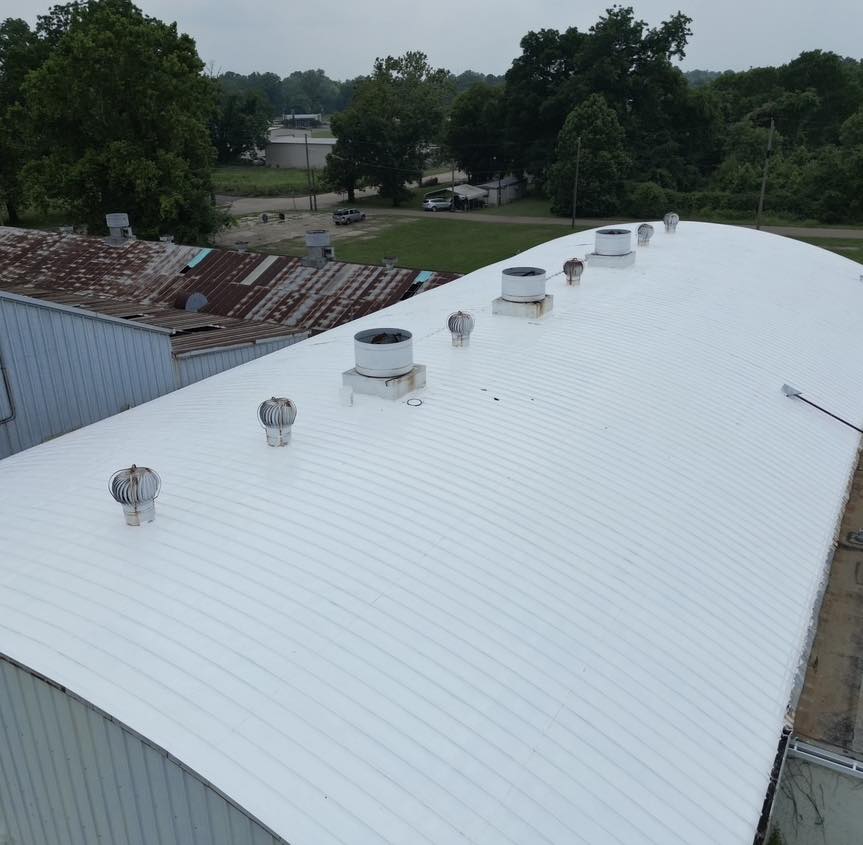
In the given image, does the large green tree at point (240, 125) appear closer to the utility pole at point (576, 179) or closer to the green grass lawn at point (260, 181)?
the green grass lawn at point (260, 181)

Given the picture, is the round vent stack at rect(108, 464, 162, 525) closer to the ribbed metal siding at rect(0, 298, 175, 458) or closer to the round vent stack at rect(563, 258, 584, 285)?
the ribbed metal siding at rect(0, 298, 175, 458)

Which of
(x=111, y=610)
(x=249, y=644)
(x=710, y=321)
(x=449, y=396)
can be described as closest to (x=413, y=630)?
→ (x=249, y=644)

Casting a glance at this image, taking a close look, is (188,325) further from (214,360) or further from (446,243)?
(446,243)

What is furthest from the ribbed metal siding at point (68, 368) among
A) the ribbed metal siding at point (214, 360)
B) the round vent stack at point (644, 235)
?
the round vent stack at point (644, 235)

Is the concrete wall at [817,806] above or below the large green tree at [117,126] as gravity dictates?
below

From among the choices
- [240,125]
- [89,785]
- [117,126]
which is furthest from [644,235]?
[240,125]

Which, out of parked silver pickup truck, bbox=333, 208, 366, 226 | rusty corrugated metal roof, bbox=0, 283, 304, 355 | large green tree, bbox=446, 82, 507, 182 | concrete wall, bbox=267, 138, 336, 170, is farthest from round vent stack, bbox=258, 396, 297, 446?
concrete wall, bbox=267, 138, 336, 170
